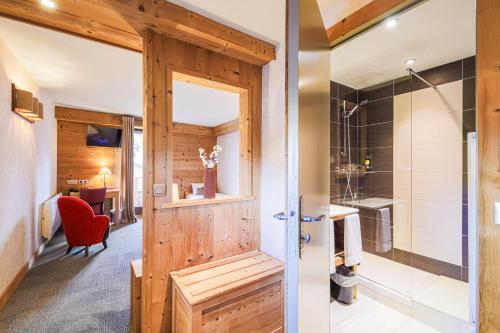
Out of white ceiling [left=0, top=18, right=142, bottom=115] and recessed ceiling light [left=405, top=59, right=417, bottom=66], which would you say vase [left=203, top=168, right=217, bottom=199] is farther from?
recessed ceiling light [left=405, top=59, right=417, bottom=66]

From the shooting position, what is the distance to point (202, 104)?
13.1 ft

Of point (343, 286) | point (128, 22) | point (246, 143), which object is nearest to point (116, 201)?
point (246, 143)

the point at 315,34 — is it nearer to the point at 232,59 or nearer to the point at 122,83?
the point at 232,59

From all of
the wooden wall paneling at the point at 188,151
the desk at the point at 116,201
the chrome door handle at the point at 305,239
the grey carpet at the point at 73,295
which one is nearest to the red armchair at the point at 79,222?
the grey carpet at the point at 73,295

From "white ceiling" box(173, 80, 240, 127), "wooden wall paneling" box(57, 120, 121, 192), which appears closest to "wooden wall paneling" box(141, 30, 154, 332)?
"white ceiling" box(173, 80, 240, 127)

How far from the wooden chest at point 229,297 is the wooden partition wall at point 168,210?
0.40 ft

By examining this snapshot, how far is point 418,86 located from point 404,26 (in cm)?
106

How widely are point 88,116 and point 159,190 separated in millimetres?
4149

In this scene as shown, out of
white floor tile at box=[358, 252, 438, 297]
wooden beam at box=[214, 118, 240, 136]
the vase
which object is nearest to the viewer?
the vase

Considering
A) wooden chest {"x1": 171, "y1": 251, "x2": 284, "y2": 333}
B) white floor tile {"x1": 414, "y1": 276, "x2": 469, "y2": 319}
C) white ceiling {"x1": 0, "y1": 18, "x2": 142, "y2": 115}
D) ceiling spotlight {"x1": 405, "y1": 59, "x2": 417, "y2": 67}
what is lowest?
white floor tile {"x1": 414, "y1": 276, "x2": 469, "y2": 319}

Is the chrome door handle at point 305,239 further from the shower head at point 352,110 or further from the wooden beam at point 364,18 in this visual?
the shower head at point 352,110

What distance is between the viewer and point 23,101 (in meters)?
2.33

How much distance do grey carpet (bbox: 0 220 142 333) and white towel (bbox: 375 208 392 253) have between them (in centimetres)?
281

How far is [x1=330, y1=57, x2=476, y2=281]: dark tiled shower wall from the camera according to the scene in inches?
84.3
